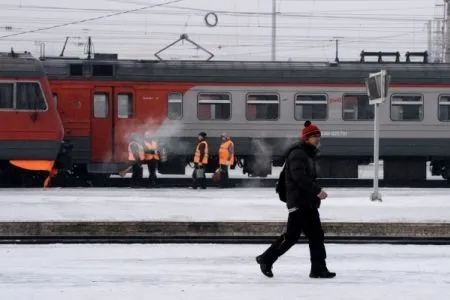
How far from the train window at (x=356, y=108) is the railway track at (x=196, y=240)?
1539 centimetres

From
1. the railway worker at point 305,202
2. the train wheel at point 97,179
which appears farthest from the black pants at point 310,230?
the train wheel at point 97,179

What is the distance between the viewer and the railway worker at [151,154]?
99.4ft

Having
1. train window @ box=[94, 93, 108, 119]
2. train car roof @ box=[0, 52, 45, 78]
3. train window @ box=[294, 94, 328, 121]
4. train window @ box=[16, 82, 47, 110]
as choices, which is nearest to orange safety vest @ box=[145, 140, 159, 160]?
train window @ box=[94, 93, 108, 119]

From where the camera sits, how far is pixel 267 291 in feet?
36.3

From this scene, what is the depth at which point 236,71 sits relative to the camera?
105 feet

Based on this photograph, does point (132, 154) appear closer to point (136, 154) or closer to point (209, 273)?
point (136, 154)

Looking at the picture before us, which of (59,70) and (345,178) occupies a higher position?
(59,70)

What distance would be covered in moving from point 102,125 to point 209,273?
63.4ft

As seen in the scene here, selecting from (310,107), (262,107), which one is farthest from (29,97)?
(310,107)

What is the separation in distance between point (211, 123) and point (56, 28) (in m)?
17.9

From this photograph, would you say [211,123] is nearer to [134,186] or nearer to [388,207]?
[134,186]

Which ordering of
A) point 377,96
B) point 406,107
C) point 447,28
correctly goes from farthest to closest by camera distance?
1. point 447,28
2. point 406,107
3. point 377,96

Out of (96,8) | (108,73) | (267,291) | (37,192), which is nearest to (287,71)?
(108,73)

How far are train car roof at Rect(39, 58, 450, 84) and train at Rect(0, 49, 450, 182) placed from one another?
0.10 ft
